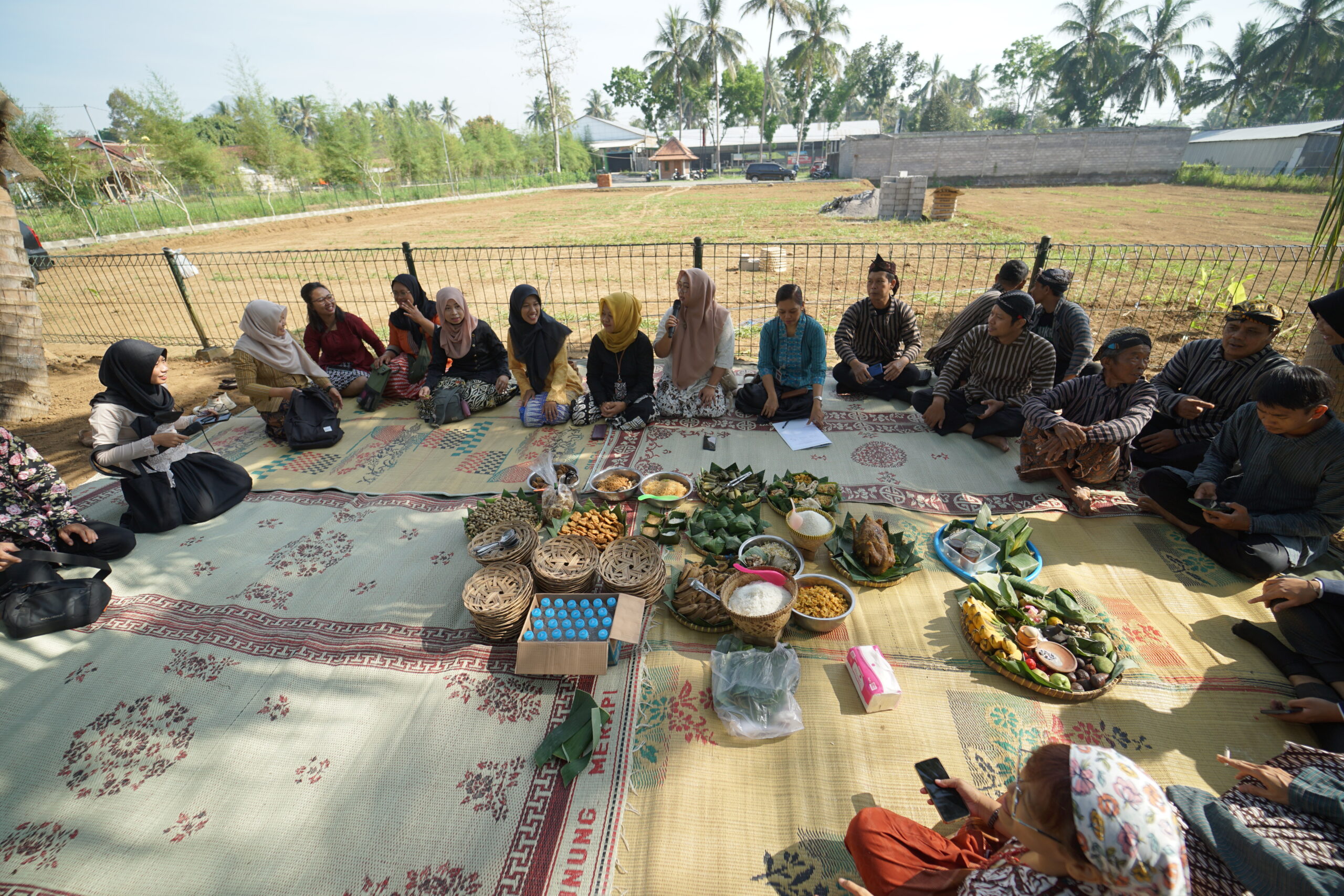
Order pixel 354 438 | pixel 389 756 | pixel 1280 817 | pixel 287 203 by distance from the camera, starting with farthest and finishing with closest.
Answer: pixel 287 203, pixel 354 438, pixel 389 756, pixel 1280 817

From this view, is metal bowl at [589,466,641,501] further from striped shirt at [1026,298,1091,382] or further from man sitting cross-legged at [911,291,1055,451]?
striped shirt at [1026,298,1091,382]

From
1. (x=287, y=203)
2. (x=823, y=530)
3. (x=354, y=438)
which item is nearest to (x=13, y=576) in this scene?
(x=354, y=438)

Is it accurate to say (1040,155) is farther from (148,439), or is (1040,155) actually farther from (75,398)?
(75,398)

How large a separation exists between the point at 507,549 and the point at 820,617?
1824 mm

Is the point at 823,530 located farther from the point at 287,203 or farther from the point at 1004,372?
the point at 287,203

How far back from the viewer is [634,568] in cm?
310

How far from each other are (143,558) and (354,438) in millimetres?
1876

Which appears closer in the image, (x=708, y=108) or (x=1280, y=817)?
(x=1280, y=817)

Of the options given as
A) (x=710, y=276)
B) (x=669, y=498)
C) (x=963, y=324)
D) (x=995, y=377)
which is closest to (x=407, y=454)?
(x=669, y=498)

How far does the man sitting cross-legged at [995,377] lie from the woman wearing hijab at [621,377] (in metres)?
2.59

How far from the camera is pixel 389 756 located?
2.42 m

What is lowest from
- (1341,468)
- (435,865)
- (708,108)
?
(435,865)

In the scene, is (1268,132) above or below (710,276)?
above

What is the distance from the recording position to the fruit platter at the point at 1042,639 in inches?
99.8
